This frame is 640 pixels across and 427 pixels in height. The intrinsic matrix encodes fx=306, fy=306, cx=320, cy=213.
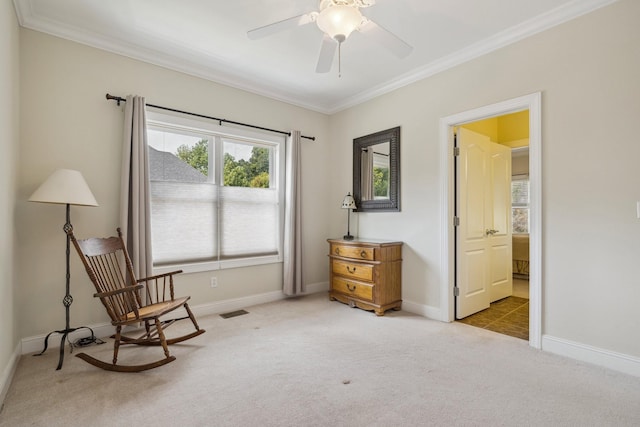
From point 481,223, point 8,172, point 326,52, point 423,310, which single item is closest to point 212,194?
point 8,172

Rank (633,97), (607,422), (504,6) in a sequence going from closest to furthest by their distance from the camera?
(607,422) → (633,97) → (504,6)

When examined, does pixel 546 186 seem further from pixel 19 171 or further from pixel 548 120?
pixel 19 171

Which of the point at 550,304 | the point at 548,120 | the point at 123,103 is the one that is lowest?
the point at 550,304

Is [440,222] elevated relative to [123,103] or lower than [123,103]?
lower

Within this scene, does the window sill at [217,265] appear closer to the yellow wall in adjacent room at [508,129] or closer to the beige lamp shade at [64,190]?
the beige lamp shade at [64,190]

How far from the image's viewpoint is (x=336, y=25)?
1821 millimetres

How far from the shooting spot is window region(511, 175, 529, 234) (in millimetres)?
6172

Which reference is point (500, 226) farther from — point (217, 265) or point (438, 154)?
point (217, 265)

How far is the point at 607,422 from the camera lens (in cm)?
166

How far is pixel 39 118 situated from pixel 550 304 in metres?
4.58

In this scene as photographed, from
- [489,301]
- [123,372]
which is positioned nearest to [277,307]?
[123,372]

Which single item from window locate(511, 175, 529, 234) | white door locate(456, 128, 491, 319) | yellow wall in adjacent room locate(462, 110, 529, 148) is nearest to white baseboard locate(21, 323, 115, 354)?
white door locate(456, 128, 491, 319)

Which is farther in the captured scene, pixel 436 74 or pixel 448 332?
pixel 436 74

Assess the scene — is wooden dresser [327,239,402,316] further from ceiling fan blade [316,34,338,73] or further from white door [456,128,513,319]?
ceiling fan blade [316,34,338,73]
